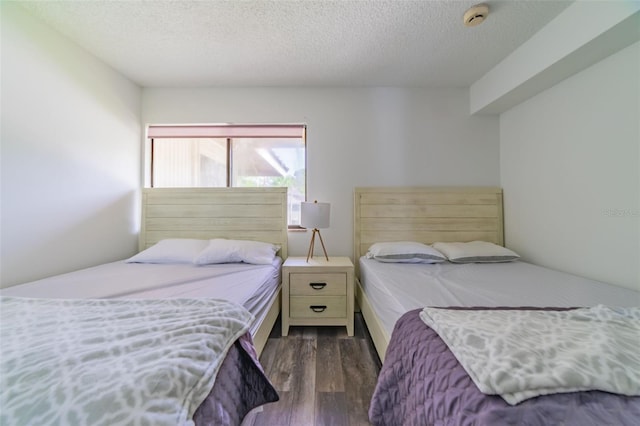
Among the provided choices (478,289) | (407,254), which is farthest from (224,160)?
(478,289)

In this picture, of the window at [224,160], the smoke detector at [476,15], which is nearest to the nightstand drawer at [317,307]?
the window at [224,160]

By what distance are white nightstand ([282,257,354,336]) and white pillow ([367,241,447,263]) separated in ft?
1.10

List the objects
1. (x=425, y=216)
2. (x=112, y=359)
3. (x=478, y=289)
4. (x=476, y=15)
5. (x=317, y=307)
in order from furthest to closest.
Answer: (x=425, y=216)
(x=317, y=307)
(x=476, y=15)
(x=478, y=289)
(x=112, y=359)

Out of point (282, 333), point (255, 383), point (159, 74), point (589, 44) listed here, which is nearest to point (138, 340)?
point (255, 383)

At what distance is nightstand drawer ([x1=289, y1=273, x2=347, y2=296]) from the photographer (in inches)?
74.6

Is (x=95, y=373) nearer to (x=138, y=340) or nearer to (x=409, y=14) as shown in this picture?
(x=138, y=340)

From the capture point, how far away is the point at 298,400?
4.09ft

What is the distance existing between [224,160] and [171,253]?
1.08 metres

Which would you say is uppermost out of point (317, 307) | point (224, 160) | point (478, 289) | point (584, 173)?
point (224, 160)

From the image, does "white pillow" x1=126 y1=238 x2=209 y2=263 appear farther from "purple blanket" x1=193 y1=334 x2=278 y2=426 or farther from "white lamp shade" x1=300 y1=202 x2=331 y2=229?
"purple blanket" x1=193 y1=334 x2=278 y2=426

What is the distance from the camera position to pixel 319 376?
4.66 feet

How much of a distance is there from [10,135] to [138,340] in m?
1.74

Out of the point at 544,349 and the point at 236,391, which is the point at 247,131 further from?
the point at 544,349

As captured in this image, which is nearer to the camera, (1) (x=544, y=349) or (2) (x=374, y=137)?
(1) (x=544, y=349)
